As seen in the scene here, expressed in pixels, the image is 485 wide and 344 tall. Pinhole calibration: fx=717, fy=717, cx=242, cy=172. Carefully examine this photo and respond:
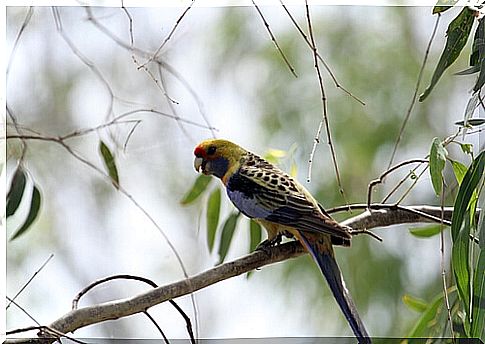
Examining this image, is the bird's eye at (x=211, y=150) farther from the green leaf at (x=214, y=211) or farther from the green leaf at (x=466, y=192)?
the green leaf at (x=466, y=192)

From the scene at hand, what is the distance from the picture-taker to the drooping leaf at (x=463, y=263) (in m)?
0.66

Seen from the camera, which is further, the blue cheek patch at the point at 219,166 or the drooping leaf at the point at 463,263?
the blue cheek patch at the point at 219,166

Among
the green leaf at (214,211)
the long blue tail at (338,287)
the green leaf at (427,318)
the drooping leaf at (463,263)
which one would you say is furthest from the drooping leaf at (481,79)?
the green leaf at (214,211)

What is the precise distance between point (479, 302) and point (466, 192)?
0.34 ft

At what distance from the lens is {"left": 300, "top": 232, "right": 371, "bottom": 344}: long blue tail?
0.73 meters

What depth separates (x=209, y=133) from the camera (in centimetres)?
131

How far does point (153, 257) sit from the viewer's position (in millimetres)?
1349

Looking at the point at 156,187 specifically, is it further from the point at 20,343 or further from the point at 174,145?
the point at 20,343

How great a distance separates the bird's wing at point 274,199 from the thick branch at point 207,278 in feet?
0.13

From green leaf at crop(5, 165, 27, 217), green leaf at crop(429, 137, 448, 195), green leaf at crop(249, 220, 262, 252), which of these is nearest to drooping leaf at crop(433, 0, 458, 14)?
green leaf at crop(429, 137, 448, 195)

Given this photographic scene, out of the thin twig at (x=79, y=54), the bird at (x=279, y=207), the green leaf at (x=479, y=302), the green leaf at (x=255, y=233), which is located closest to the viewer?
the green leaf at (x=479, y=302)

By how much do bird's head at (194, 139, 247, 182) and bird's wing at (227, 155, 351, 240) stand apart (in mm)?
21

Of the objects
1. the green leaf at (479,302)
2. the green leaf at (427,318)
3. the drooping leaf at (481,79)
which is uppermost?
the drooping leaf at (481,79)

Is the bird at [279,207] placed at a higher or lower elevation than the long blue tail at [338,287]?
higher
